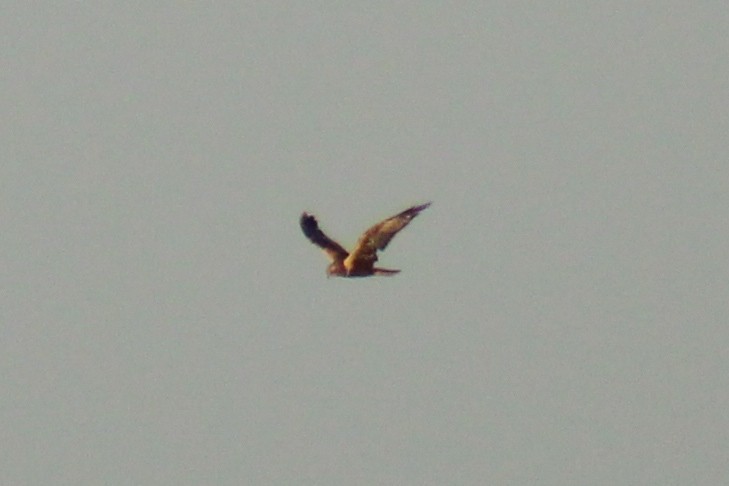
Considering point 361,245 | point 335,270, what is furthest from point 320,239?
point 361,245

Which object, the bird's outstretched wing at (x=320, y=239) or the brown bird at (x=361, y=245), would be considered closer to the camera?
the brown bird at (x=361, y=245)

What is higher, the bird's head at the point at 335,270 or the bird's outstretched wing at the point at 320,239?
the bird's outstretched wing at the point at 320,239

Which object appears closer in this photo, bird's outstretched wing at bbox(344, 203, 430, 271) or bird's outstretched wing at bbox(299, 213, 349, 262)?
bird's outstretched wing at bbox(344, 203, 430, 271)

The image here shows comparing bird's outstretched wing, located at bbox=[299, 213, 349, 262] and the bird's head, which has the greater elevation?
bird's outstretched wing, located at bbox=[299, 213, 349, 262]

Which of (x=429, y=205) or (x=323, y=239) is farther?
(x=323, y=239)
